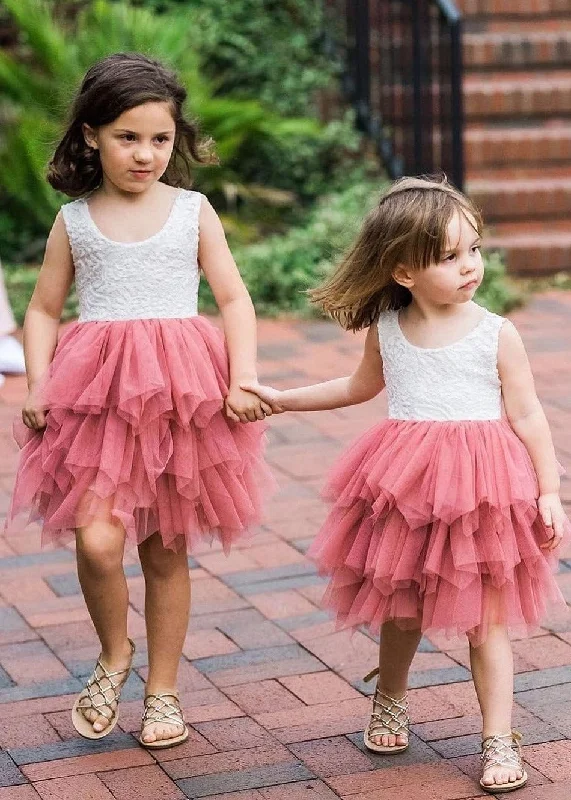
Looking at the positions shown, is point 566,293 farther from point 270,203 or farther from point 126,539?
point 126,539

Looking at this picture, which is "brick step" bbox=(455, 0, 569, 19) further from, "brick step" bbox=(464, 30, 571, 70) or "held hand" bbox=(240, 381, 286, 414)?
"held hand" bbox=(240, 381, 286, 414)

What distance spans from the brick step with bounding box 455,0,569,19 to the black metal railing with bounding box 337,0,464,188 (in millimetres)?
378

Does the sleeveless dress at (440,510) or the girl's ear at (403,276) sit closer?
the sleeveless dress at (440,510)

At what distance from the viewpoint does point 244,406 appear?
121 inches

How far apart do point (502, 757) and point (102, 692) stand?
2.83 ft

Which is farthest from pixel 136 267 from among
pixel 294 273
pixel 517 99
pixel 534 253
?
pixel 517 99

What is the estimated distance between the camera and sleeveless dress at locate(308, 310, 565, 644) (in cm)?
278

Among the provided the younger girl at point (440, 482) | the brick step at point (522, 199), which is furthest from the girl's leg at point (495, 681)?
the brick step at point (522, 199)

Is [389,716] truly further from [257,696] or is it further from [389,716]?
[257,696]

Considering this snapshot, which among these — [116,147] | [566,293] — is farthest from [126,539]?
[566,293]

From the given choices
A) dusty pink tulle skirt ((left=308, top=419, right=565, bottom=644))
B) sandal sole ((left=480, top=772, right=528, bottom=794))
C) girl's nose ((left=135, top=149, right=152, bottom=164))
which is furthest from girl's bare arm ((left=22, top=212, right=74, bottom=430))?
sandal sole ((left=480, top=772, right=528, bottom=794))

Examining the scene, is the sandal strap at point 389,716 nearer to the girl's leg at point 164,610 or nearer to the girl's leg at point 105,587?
the girl's leg at point 164,610

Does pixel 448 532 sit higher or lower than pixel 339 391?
lower

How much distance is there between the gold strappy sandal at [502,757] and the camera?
9.16ft
